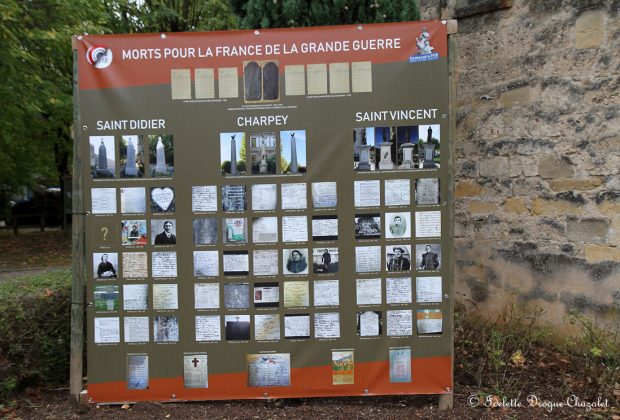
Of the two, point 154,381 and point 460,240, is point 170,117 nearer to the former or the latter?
point 154,381

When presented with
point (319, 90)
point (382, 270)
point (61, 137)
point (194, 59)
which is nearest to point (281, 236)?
point (382, 270)

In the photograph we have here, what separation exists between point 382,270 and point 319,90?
1.28m

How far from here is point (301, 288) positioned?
355cm

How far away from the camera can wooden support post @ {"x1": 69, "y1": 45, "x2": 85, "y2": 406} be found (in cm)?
352

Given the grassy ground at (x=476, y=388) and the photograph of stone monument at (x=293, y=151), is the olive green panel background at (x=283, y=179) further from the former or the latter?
the grassy ground at (x=476, y=388)

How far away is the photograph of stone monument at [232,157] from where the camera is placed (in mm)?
3512

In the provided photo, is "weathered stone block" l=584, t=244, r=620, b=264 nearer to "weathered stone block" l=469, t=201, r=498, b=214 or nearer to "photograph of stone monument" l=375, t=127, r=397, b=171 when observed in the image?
"weathered stone block" l=469, t=201, r=498, b=214

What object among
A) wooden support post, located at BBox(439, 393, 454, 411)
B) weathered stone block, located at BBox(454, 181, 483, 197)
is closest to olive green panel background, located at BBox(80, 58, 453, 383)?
wooden support post, located at BBox(439, 393, 454, 411)

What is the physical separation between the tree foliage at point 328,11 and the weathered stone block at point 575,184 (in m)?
1.89

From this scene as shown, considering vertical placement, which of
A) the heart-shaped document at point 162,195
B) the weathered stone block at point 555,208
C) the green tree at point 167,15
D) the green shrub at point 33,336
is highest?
the green tree at point 167,15

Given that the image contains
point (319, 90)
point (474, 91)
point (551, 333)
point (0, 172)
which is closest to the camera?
point (319, 90)

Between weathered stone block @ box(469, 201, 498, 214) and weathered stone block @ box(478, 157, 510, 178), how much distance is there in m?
0.27

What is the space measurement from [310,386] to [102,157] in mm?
2095

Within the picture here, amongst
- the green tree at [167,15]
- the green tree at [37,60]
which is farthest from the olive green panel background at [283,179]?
the green tree at [167,15]
